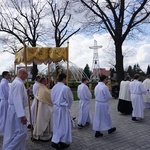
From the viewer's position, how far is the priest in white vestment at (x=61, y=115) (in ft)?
22.8

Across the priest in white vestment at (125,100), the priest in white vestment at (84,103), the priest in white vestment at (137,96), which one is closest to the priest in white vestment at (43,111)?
the priest in white vestment at (84,103)

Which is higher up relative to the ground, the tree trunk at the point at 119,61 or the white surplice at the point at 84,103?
the tree trunk at the point at 119,61

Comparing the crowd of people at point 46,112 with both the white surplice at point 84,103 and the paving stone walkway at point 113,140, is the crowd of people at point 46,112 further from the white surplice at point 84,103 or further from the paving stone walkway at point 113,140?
the paving stone walkway at point 113,140

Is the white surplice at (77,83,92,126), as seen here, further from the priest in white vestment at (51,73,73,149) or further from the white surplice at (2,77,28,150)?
the white surplice at (2,77,28,150)

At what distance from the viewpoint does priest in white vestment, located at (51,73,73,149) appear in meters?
6.95

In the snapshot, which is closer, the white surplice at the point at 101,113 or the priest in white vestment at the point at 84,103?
the white surplice at the point at 101,113

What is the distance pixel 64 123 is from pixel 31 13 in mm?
30436

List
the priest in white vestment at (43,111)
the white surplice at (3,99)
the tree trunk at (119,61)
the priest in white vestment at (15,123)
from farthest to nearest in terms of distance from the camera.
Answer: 1. the tree trunk at (119,61)
2. the white surplice at (3,99)
3. the priest in white vestment at (43,111)
4. the priest in white vestment at (15,123)

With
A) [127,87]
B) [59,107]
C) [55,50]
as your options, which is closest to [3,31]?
[127,87]

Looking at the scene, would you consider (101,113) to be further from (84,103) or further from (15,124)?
(15,124)

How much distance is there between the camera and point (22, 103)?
5652 mm

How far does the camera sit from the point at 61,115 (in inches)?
278

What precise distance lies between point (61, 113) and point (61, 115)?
0.05 m

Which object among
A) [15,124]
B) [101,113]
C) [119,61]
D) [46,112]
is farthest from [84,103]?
[119,61]
